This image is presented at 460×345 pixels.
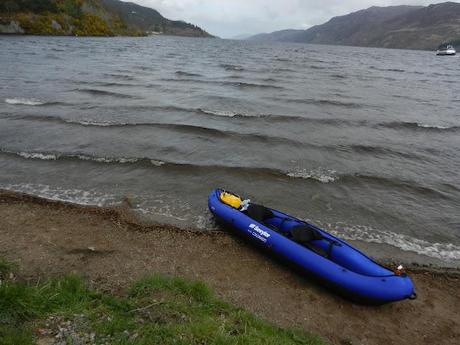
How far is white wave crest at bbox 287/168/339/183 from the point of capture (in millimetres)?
13703

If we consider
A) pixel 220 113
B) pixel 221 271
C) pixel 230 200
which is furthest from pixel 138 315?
pixel 220 113

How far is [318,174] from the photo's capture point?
14.1 metres

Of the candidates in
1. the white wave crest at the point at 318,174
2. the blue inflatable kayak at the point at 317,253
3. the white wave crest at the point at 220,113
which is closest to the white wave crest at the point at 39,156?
the blue inflatable kayak at the point at 317,253

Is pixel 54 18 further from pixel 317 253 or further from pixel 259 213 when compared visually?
pixel 317 253

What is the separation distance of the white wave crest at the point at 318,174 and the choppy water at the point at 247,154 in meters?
0.08

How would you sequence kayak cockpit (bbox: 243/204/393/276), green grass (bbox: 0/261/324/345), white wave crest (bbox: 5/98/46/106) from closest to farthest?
green grass (bbox: 0/261/324/345) → kayak cockpit (bbox: 243/204/393/276) → white wave crest (bbox: 5/98/46/106)

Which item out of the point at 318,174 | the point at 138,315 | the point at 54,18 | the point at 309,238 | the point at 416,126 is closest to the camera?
the point at 138,315

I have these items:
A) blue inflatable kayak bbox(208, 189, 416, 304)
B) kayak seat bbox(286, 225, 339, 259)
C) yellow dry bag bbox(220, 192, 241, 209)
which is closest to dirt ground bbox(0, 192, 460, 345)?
blue inflatable kayak bbox(208, 189, 416, 304)

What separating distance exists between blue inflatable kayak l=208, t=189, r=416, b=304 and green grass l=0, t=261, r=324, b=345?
1.66 meters

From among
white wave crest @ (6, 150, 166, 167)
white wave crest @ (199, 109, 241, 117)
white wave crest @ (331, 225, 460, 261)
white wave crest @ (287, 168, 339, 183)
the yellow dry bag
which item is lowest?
white wave crest @ (331, 225, 460, 261)

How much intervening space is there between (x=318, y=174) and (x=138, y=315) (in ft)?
32.8

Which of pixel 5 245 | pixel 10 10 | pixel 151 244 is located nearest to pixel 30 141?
pixel 5 245

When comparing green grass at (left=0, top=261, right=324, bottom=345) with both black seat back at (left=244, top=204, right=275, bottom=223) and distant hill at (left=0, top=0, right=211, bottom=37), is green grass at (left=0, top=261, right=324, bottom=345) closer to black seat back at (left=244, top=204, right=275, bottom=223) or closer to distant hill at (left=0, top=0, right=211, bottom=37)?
black seat back at (left=244, top=204, right=275, bottom=223)

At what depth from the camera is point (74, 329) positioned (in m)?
4.99
